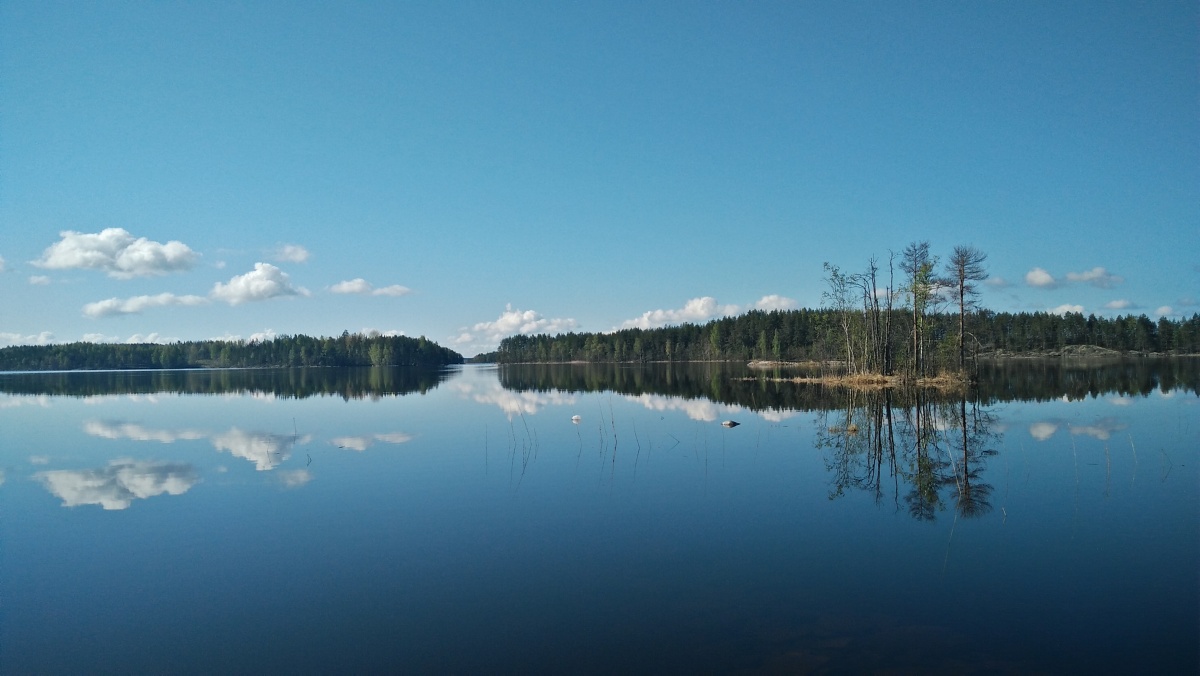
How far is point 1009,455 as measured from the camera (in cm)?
1545

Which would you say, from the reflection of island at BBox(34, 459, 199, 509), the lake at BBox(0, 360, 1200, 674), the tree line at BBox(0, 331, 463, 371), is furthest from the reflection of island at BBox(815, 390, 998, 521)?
the tree line at BBox(0, 331, 463, 371)

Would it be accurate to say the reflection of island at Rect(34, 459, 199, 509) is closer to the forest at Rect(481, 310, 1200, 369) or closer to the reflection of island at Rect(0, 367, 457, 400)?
the reflection of island at Rect(0, 367, 457, 400)

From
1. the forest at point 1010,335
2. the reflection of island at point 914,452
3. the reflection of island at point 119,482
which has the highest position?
the forest at point 1010,335

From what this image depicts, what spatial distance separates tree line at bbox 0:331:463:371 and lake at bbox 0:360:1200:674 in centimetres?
16000

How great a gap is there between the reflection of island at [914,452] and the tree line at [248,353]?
16137cm

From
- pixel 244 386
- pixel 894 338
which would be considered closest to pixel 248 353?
pixel 244 386

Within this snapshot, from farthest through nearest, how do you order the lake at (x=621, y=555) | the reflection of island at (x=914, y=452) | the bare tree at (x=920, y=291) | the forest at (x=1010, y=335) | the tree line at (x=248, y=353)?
the tree line at (x=248, y=353) → the forest at (x=1010, y=335) → the bare tree at (x=920, y=291) → the reflection of island at (x=914, y=452) → the lake at (x=621, y=555)

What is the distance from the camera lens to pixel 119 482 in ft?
49.4

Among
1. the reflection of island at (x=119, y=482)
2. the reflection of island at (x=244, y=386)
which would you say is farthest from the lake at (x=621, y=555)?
the reflection of island at (x=244, y=386)

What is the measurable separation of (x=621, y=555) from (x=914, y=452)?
10.7m

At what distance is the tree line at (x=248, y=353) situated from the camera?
169m

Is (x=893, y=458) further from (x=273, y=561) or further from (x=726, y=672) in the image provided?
(x=273, y=561)

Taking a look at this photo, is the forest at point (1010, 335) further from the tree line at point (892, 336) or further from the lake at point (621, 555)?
the lake at point (621, 555)

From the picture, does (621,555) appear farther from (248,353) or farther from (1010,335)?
(248,353)
